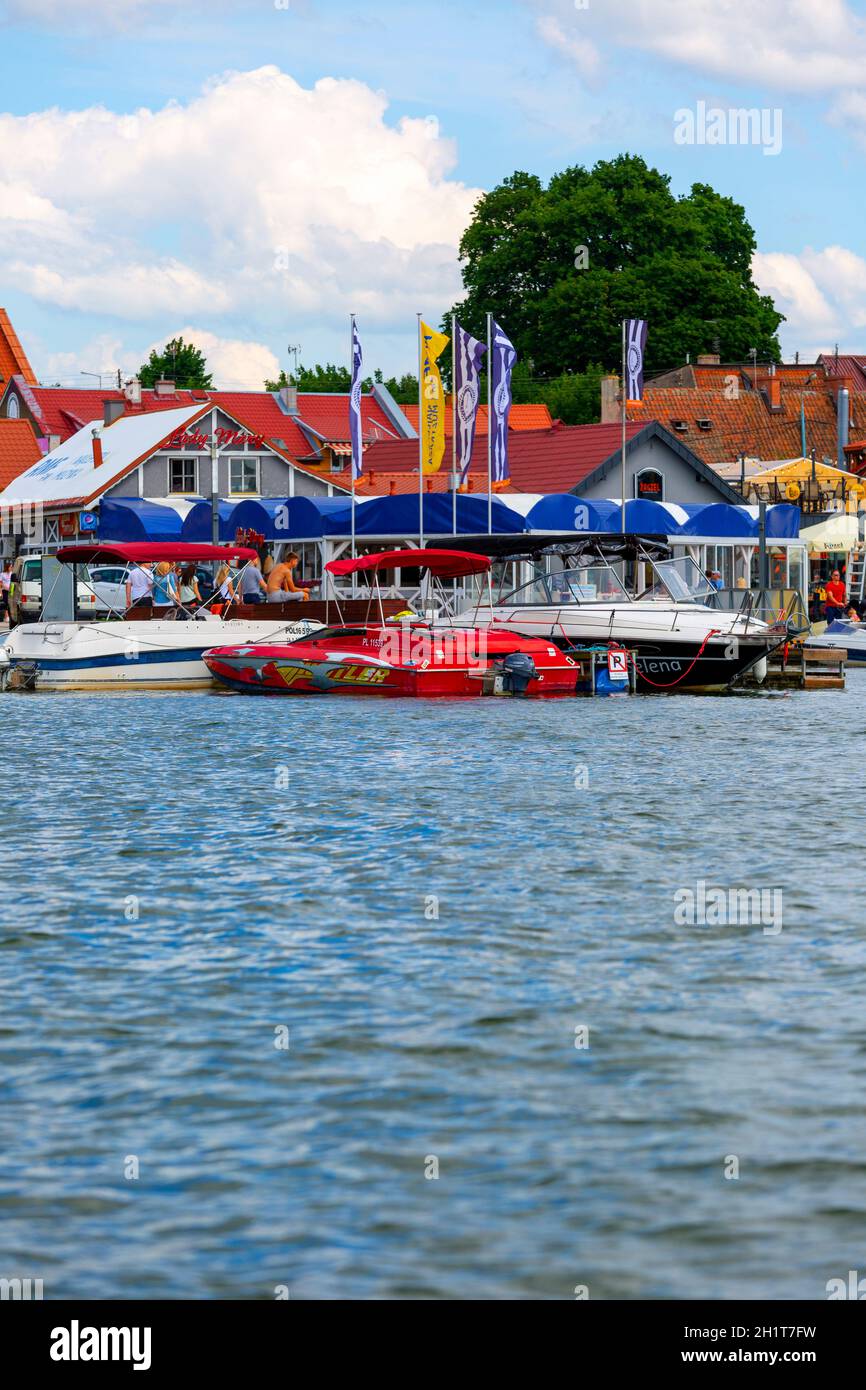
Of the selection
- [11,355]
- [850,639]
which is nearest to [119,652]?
[850,639]

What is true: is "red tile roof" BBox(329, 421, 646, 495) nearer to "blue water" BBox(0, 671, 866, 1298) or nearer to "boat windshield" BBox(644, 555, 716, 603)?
"boat windshield" BBox(644, 555, 716, 603)

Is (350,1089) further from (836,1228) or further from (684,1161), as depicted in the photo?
(836,1228)

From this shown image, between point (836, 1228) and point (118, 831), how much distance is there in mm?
10692

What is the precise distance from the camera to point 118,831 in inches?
667

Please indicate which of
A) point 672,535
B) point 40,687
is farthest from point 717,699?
point 672,535

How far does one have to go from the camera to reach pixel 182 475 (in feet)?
229

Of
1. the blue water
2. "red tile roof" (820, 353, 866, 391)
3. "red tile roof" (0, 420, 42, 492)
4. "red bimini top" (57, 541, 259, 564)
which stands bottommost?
the blue water

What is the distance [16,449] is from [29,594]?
110 ft

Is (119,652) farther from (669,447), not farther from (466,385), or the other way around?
(669,447)

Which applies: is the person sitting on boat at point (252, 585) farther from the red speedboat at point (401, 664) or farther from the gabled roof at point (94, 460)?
the gabled roof at point (94, 460)

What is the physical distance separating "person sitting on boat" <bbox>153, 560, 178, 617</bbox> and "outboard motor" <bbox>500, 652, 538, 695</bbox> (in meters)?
6.74

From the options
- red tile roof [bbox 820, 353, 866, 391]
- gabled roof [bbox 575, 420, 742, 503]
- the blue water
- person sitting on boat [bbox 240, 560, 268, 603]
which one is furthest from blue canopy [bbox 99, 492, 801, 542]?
red tile roof [bbox 820, 353, 866, 391]

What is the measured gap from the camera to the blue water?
6.88 metres

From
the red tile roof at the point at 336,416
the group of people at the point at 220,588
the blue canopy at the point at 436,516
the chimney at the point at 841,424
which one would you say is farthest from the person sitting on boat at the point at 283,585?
the chimney at the point at 841,424
